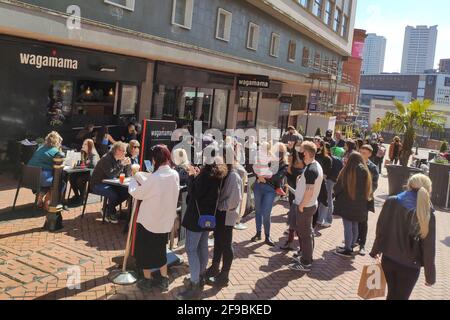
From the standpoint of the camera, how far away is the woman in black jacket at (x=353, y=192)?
730 cm

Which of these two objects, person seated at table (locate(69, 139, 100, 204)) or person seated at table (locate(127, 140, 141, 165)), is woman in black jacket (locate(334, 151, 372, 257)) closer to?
person seated at table (locate(127, 140, 141, 165))

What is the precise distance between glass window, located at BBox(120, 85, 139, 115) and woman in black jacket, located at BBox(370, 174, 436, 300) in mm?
12099

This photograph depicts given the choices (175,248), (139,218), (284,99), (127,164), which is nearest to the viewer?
(139,218)

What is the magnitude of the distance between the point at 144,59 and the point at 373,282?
12519 millimetres

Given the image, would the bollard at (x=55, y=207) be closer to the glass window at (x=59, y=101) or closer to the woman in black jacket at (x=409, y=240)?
the woman in black jacket at (x=409, y=240)

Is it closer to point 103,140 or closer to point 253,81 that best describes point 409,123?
point 253,81

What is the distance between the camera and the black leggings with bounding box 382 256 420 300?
471cm

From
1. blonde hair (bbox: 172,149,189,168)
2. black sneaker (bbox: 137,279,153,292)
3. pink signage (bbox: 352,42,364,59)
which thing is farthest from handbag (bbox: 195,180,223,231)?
pink signage (bbox: 352,42,364,59)

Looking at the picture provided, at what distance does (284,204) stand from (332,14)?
2520 cm

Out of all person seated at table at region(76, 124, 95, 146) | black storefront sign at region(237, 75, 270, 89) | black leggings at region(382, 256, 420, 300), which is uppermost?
black storefront sign at region(237, 75, 270, 89)

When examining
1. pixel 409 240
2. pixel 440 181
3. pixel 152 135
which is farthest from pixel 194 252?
pixel 440 181
